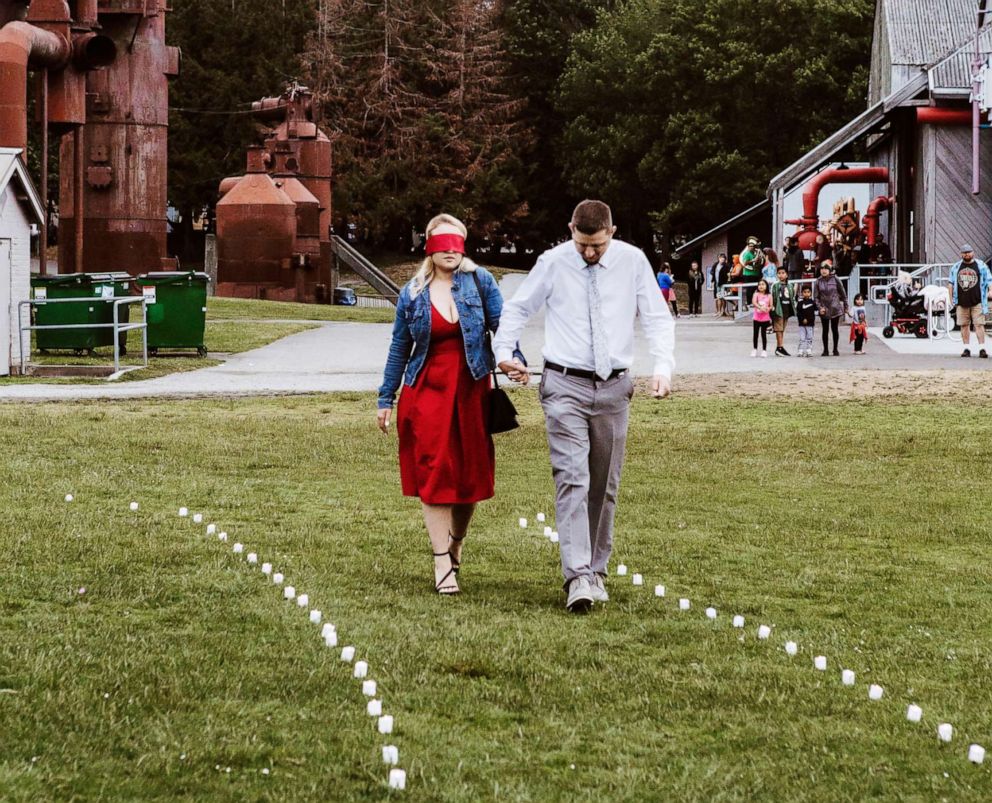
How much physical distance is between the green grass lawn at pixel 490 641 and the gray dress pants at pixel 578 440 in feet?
1.09

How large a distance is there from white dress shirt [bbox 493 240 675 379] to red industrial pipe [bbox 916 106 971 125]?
98.2ft

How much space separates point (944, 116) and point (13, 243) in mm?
21049

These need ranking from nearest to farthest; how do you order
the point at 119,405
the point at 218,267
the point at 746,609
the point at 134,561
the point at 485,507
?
1. the point at 746,609
2. the point at 134,561
3. the point at 485,507
4. the point at 119,405
5. the point at 218,267

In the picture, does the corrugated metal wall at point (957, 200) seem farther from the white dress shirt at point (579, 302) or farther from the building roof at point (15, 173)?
the white dress shirt at point (579, 302)

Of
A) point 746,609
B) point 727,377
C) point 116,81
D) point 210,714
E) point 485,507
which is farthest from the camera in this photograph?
point 116,81

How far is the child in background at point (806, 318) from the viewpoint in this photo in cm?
2548

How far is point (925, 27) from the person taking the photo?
41406mm

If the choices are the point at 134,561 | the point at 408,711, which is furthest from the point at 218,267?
the point at 408,711

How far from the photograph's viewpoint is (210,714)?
5555 mm

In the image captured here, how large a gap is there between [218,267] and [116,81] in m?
10.2

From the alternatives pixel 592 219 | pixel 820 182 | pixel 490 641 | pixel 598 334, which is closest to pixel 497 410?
pixel 598 334

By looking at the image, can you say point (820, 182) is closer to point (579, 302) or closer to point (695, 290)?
point (695, 290)

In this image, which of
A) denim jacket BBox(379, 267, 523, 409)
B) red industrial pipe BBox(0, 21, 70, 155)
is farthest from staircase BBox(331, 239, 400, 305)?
denim jacket BBox(379, 267, 523, 409)

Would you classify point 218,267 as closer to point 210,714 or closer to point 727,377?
point 727,377
